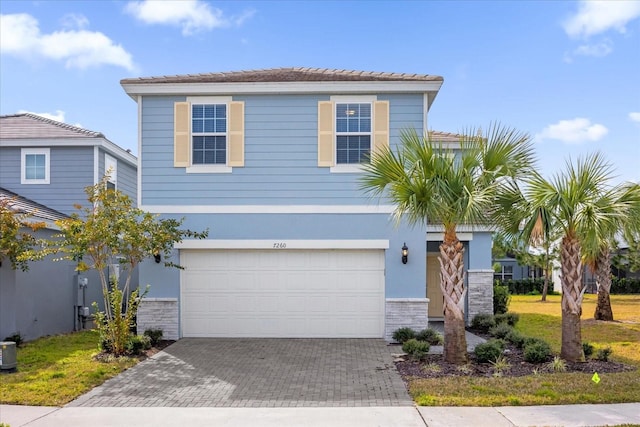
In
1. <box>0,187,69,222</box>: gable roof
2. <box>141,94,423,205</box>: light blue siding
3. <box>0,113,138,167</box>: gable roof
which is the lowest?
<box>0,187,69,222</box>: gable roof

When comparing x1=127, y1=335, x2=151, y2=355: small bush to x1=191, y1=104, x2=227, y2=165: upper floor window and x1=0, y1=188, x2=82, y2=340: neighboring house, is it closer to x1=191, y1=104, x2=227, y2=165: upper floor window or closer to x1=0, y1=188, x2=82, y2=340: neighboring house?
x1=0, y1=188, x2=82, y2=340: neighboring house

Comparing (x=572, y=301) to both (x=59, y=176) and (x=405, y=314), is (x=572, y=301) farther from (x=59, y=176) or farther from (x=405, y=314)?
(x=59, y=176)

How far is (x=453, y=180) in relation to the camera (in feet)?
30.6

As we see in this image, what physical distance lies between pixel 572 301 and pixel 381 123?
5.59 m

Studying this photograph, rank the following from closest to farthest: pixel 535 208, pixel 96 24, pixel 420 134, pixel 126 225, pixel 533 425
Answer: pixel 533 425
pixel 535 208
pixel 126 225
pixel 420 134
pixel 96 24

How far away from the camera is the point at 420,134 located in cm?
1263

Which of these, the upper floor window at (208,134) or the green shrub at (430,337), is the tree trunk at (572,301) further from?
the upper floor window at (208,134)

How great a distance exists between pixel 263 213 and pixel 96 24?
20.6 feet

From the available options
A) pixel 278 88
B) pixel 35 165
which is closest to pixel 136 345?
pixel 278 88

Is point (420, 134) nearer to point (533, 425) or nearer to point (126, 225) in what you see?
point (126, 225)

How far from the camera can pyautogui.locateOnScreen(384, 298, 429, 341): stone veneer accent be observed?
496 inches

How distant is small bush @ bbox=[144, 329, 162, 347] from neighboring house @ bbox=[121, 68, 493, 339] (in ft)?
1.57

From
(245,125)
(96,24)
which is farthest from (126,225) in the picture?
(96,24)

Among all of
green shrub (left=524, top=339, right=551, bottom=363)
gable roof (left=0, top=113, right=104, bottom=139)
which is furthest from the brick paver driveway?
gable roof (left=0, top=113, right=104, bottom=139)
